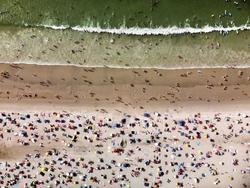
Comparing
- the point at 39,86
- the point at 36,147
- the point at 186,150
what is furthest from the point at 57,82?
the point at 186,150

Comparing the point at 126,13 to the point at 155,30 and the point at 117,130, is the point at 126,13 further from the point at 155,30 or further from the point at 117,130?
the point at 117,130

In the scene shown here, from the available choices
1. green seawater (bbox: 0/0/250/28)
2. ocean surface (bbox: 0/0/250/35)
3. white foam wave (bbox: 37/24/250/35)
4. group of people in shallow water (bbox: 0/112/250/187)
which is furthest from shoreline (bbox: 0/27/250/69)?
group of people in shallow water (bbox: 0/112/250/187)

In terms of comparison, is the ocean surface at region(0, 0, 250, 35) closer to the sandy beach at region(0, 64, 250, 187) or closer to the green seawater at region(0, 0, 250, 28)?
the green seawater at region(0, 0, 250, 28)

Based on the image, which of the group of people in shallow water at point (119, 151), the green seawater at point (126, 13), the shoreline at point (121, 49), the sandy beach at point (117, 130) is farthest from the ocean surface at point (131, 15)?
the group of people in shallow water at point (119, 151)

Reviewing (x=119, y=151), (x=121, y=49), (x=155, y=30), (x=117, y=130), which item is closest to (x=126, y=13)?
(x=155, y=30)

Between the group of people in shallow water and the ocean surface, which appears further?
the ocean surface

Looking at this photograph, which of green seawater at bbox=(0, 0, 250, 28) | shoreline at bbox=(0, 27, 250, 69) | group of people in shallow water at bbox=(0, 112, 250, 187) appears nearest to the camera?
group of people in shallow water at bbox=(0, 112, 250, 187)

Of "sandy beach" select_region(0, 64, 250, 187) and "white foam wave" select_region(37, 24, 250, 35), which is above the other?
"white foam wave" select_region(37, 24, 250, 35)

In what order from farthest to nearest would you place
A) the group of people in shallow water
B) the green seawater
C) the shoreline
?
1. the green seawater
2. the shoreline
3. the group of people in shallow water
